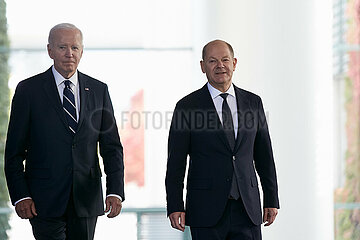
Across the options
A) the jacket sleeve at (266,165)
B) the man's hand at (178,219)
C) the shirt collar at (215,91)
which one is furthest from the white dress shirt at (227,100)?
the man's hand at (178,219)

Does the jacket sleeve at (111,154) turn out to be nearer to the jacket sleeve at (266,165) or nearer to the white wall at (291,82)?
the jacket sleeve at (266,165)

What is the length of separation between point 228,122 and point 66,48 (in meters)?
0.95

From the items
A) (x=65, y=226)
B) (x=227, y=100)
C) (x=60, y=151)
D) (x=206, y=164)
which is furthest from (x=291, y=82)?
(x=65, y=226)

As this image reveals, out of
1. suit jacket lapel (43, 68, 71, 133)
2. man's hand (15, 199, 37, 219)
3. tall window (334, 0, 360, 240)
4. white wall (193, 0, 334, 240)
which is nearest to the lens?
man's hand (15, 199, 37, 219)

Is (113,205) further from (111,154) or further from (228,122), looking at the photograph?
(228,122)

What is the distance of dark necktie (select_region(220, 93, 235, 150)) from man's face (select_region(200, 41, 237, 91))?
0.26ft

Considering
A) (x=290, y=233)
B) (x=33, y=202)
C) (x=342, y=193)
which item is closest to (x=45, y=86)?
(x=33, y=202)

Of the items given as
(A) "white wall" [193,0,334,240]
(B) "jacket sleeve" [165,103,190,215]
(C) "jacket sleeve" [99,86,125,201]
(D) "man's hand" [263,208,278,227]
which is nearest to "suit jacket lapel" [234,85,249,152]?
(B) "jacket sleeve" [165,103,190,215]

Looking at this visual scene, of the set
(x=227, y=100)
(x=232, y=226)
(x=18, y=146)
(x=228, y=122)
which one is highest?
(x=227, y=100)

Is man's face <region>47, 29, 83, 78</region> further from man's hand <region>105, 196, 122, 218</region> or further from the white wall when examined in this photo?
the white wall

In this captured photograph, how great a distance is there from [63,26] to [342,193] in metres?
3.89

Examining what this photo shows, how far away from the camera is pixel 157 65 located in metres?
6.76

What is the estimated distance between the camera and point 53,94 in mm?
4039

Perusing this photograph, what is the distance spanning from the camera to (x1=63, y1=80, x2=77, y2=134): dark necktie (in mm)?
4012
